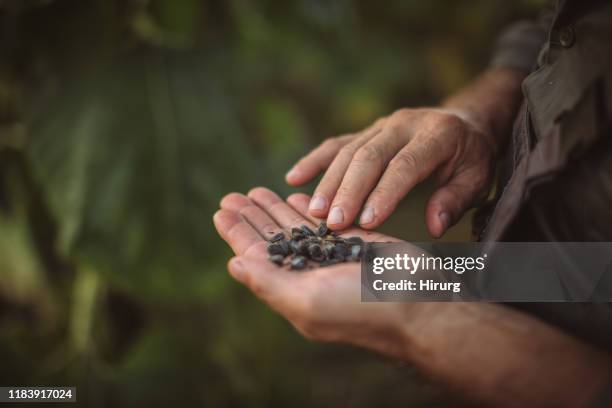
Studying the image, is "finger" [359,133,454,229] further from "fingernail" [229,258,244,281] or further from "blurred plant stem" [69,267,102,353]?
"blurred plant stem" [69,267,102,353]

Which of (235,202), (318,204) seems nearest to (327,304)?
(318,204)

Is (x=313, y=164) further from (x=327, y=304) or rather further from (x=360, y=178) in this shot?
(x=327, y=304)

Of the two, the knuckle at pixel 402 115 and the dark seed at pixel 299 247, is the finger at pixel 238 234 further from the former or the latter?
the knuckle at pixel 402 115

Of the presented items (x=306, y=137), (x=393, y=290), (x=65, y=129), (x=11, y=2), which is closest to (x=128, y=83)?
(x=65, y=129)

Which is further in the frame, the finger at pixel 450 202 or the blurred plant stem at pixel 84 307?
the blurred plant stem at pixel 84 307

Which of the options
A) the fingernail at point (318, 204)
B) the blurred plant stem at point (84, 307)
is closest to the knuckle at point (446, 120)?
the fingernail at point (318, 204)

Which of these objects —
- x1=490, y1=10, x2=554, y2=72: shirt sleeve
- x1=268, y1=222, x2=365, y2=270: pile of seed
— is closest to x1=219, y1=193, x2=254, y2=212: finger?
x1=268, y1=222, x2=365, y2=270: pile of seed
